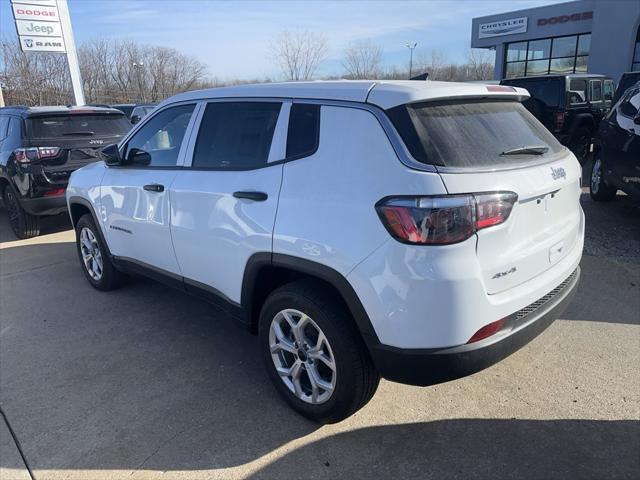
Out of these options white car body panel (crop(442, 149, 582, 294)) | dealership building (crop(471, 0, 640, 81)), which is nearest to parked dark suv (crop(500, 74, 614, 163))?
white car body panel (crop(442, 149, 582, 294))

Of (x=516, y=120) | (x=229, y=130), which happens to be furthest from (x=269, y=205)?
(x=516, y=120)

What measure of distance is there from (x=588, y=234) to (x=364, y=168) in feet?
16.0

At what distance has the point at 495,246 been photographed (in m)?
2.27

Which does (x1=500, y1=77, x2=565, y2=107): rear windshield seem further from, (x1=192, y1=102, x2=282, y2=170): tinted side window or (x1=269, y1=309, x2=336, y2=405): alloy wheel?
(x1=269, y1=309, x2=336, y2=405): alloy wheel

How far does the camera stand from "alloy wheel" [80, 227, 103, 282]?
15.9 ft

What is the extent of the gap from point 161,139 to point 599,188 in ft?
21.5

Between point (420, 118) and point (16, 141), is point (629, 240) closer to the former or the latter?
point (420, 118)

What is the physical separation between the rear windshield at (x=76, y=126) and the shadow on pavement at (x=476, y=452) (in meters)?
5.92

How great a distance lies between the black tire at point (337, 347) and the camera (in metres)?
2.52

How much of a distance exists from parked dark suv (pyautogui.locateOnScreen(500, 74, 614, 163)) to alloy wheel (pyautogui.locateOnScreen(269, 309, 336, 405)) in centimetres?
964

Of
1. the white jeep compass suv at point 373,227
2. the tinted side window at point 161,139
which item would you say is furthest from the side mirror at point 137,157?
the white jeep compass suv at point 373,227

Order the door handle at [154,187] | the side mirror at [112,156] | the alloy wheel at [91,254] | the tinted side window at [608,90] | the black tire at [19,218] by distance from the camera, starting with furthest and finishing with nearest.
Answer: the tinted side window at [608,90]
the black tire at [19,218]
the alloy wheel at [91,254]
the side mirror at [112,156]
the door handle at [154,187]

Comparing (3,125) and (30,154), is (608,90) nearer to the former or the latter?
(30,154)

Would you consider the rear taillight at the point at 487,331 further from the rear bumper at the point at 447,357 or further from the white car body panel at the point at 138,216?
the white car body panel at the point at 138,216
